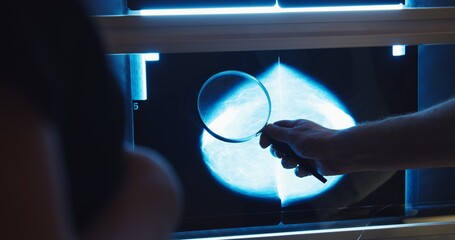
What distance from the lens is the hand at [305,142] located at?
858mm

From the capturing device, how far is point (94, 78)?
0.31m

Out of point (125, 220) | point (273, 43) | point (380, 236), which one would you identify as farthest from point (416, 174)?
point (125, 220)

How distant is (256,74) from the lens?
3.04ft

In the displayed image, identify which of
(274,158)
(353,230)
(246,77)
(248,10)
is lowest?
(353,230)

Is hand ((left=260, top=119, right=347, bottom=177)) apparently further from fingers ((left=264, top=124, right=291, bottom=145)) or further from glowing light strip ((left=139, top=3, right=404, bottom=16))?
glowing light strip ((left=139, top=3, right=404, bottom=16))

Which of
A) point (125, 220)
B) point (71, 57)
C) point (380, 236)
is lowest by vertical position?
point (380, 236)

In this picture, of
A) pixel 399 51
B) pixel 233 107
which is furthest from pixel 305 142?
pixel 399 51

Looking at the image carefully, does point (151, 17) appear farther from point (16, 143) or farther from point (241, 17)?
point (16, 143)

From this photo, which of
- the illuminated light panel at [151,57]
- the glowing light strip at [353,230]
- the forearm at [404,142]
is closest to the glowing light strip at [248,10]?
the illuminated light panel at [151,57]

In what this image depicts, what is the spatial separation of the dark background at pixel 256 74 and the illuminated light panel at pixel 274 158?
14 millimetres

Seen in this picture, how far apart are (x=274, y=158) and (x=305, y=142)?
0.11 metres

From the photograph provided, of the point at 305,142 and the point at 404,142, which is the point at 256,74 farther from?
the point at 404,142

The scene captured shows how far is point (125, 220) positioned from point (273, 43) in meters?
0.51

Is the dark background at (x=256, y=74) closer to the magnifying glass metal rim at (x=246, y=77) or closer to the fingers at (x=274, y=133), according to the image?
the magnifying glass metal rim at (x=246, y=77)
